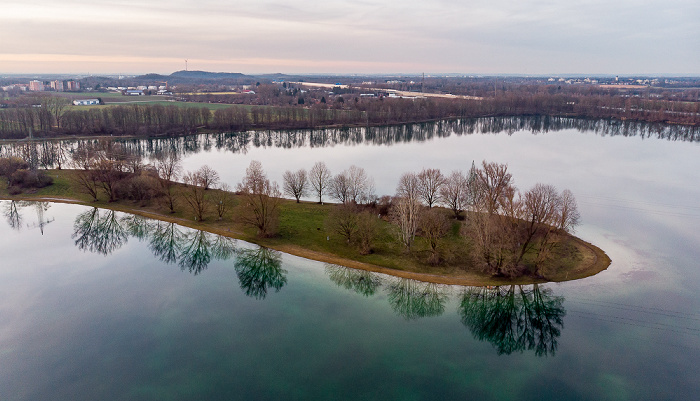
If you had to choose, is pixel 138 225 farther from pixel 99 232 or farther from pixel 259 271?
pixel 259 271

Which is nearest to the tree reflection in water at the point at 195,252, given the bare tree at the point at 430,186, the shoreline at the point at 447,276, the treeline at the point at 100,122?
the shoreline at the point at 447,276

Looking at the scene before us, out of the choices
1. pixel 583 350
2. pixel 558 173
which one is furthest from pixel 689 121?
pixel 583 350

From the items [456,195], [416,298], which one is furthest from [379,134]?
[416,298]

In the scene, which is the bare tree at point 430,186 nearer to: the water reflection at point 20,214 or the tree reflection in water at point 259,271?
the tree reflection in water at point 259,271

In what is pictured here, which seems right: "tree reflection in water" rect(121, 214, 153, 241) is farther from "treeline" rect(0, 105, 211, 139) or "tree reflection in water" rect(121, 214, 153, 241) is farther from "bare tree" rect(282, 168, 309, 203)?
"treeline" rect(0, 105, 211, 139)

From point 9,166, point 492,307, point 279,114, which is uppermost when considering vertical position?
point 279,114

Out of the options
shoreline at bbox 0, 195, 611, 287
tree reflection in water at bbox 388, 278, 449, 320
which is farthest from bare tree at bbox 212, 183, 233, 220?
tree reflection in water at bbox 388, 278, 449, 320
